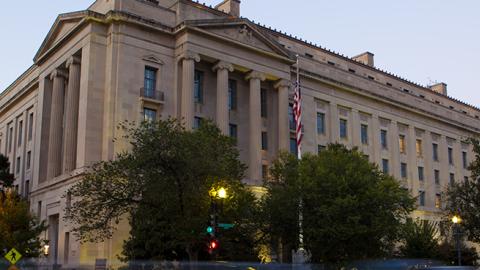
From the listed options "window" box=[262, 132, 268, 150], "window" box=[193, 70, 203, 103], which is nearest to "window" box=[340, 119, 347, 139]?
"window" box=[262, 132, 268, 150]

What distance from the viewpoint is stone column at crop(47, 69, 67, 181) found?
56188 mm

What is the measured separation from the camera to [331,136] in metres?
68.1

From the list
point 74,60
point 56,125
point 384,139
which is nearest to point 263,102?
point 74,60

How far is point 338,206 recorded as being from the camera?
3838 centimetres

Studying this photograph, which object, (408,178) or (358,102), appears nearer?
(358,102)

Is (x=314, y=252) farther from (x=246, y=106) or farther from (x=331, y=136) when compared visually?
(x=331, y=136)

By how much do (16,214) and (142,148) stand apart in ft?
59.7

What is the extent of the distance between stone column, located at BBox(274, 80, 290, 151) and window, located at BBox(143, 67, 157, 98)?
509 inches

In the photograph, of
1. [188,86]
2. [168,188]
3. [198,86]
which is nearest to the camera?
[168,188]

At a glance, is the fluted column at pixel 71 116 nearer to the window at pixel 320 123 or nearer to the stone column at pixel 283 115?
the stone column at pixel 283 115

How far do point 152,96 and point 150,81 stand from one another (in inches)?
59.8

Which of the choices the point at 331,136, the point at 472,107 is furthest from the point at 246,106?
the point at 472,107

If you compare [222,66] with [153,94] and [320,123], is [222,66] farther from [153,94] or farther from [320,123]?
[320,123]

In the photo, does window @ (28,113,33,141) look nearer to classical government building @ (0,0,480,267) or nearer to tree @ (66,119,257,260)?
classical government building @ (0,0,480,267)
